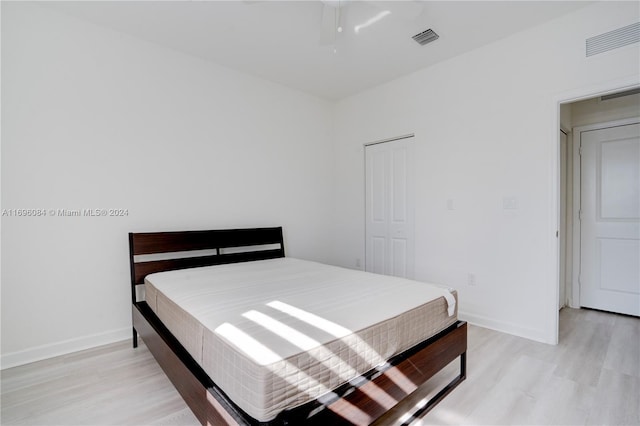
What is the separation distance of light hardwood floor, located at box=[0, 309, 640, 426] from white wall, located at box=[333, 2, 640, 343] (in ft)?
1.40

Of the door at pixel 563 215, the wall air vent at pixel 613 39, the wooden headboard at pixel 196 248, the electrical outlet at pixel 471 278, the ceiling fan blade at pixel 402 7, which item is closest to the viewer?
the ceiling fan blade at pixel 402 7

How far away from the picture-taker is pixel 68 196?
8.17 ft

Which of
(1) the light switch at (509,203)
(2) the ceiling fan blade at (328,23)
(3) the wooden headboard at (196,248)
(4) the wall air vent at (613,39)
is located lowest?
(3) the wooden headboard at (196,248)

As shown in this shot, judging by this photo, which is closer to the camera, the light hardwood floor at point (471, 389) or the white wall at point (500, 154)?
the light hardwood floor at point (471, 389)

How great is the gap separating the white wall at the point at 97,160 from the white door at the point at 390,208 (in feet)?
5.05

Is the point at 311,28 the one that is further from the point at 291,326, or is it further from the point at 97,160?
the point at 291,326

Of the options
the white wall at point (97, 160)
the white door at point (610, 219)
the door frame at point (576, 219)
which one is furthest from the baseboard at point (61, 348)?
the white door at point (610, 219)

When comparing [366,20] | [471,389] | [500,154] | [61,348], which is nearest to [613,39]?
[500,154]

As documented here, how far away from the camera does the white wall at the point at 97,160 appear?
230 centimetres

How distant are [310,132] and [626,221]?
3745 millimetres

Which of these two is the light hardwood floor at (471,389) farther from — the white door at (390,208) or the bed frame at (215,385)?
the white door at (390,208)

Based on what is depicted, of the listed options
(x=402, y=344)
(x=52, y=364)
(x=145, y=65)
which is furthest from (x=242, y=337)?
(x=145, y=65)

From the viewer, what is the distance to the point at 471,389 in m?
1.92

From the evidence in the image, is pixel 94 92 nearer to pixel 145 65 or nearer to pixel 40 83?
pixel 40 83
